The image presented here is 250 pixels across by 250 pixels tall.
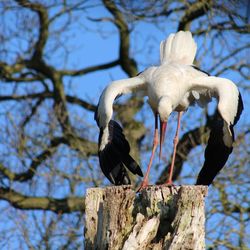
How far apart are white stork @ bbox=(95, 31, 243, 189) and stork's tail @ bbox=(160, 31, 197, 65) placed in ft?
0.27

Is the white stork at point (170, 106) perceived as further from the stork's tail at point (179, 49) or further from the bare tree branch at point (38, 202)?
the bare tree branch at point (38, 202)

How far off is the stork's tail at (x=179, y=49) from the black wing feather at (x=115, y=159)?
1208mm

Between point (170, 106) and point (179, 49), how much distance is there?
3.79 ft

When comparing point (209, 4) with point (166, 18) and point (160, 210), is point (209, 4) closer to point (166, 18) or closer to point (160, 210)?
point (166, 18)

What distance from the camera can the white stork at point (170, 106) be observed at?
880cm

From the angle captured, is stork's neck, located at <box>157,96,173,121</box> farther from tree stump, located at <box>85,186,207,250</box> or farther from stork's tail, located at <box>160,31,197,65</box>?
tree stump, located at <box>85,186,207,250</box>

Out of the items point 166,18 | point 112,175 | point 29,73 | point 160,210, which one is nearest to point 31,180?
point 29,73

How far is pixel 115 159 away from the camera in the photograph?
30.2 feet

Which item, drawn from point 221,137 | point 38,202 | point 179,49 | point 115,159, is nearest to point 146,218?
point 221,137

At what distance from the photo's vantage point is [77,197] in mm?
15039

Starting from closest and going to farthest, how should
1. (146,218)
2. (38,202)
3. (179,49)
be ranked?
(146,218)
(179,49)
(38,202)

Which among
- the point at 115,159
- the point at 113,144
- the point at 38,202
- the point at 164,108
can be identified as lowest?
the point at 38,202

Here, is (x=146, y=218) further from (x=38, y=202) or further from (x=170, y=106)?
(x=38, y=202)

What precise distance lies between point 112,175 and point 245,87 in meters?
5.84
